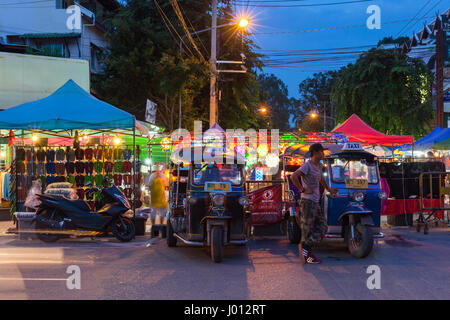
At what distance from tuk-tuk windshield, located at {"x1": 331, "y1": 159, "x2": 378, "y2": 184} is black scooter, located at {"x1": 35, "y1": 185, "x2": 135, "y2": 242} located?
15.7 ft

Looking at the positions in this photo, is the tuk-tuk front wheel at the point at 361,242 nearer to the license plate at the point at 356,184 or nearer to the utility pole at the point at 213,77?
the license plate at the point at 356,184

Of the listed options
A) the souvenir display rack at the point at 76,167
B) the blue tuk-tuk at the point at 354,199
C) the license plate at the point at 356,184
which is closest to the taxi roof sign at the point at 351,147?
the blue tuk-tuk at the point at 354,199

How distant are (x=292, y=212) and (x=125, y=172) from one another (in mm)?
5194

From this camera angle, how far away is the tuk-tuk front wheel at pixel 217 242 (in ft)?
26.5

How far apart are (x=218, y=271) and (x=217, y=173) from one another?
227 centimetres

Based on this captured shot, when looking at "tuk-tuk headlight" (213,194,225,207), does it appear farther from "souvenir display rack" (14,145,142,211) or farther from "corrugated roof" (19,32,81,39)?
"corrugated roof" (19,32,81,39)

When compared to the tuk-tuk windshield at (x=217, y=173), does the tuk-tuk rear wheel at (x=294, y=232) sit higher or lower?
lower

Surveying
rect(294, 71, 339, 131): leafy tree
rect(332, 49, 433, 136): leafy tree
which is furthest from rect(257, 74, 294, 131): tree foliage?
rect(332, 49, 433, 136): leafy tree

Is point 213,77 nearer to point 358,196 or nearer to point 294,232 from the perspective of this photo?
point 294,232

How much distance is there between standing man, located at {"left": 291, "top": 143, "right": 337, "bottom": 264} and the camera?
26.3 feet

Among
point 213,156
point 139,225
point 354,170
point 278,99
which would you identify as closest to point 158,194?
point 139,225

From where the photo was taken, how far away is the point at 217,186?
8.72m

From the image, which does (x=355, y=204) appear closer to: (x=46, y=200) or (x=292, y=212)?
(x=292, y=212)

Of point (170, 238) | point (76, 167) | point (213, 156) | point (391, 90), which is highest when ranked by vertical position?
point (391, 90)
